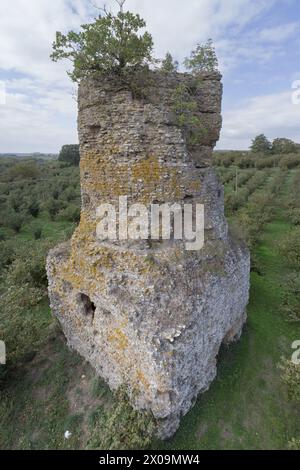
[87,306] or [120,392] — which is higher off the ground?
[87,306]

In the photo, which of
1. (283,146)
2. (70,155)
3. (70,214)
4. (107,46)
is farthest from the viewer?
(70,155)

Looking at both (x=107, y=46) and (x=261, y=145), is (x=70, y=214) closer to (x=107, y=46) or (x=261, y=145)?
(x=107, y=46)

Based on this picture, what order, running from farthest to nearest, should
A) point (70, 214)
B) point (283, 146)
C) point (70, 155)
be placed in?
point (70, 155) → point (283, 146) → point (70, 214)

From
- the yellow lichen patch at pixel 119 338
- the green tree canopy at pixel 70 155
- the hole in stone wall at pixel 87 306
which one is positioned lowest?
the yellow lichen patch at pixel 119 338

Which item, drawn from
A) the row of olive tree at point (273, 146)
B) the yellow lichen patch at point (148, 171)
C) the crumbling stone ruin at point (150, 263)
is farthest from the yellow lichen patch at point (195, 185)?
the row of olive tree at point (273, 146)

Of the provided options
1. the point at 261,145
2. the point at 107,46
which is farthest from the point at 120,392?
the point at 261,145

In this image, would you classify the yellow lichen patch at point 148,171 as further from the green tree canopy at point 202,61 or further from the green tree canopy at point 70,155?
the green tree canopy at point 70,155

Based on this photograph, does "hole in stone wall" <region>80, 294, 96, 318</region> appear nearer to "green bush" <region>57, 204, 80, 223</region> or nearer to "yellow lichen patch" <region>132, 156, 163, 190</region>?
"yellow lichen patch" <region>132, 156, 163, 190</region>

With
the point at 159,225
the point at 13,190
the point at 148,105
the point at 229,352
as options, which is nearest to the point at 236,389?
the point at 229,352
